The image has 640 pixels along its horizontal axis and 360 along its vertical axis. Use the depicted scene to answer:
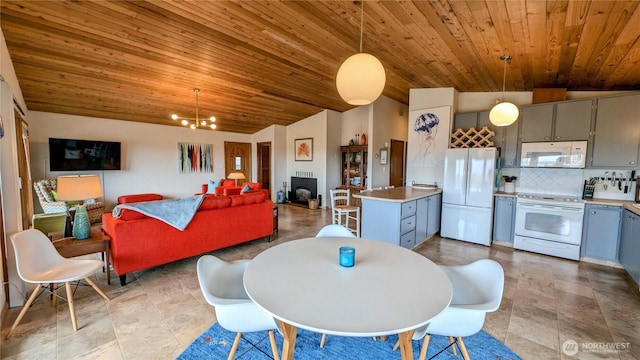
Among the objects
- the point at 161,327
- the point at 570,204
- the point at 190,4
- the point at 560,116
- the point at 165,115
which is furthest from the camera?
the point at 165,115

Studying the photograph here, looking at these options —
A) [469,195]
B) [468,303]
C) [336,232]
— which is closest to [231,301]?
[336,232]

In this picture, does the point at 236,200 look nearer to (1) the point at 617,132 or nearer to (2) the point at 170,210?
(2) the point at 170,210

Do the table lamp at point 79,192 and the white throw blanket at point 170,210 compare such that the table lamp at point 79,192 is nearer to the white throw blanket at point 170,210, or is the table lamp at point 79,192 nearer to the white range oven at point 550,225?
the white throw blanket at point 170,210

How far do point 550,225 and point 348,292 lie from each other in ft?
12.6

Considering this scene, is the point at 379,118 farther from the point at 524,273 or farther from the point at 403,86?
the point at 524,273

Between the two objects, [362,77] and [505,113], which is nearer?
[362,77]

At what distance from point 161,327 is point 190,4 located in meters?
2.95

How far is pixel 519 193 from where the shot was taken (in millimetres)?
4156

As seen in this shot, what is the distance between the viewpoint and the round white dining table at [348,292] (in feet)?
3.29

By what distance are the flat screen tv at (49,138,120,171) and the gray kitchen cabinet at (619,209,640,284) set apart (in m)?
8.53

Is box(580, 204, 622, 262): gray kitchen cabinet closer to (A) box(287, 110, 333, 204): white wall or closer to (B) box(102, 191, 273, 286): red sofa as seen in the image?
(B) box(102, 191, 273, 286): red sofa

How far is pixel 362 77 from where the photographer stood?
1.74 m

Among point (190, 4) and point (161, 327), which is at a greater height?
point (190, 4)

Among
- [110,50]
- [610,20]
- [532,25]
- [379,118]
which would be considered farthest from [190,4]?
[379,118]
